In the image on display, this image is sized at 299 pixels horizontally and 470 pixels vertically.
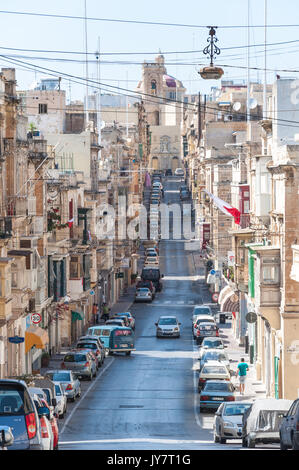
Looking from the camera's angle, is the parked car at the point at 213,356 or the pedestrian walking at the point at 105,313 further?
the pedestrian walking at the point at 105,313

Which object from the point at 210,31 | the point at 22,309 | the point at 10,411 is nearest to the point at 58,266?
the point at 22,309

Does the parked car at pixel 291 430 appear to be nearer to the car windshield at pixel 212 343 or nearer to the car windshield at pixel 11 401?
the car windshield at pixel 11 401

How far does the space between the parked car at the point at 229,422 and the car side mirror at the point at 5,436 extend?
1455cm

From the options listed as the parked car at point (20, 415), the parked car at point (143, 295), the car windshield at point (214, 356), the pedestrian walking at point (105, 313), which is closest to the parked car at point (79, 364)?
the car windshield at point (214, 356)

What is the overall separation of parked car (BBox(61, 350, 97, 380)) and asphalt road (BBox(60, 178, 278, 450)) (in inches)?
26.3

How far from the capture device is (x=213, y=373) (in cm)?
5072

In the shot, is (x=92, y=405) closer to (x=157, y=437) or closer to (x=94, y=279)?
(x=157, y=437)

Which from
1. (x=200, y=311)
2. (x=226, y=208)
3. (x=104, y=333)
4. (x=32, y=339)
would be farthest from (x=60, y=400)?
(x=200, y=311)

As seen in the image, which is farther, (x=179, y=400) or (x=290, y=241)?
(x=179, y=400)

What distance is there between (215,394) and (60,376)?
672 cm

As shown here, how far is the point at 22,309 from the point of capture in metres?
48.4

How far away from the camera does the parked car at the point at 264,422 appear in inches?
1139

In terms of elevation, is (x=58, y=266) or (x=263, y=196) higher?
(x=263, y=196)

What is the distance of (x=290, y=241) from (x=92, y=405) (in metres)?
10.4
